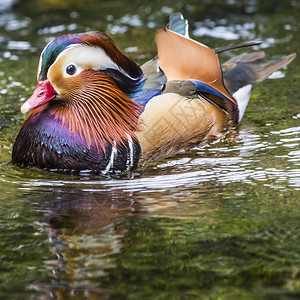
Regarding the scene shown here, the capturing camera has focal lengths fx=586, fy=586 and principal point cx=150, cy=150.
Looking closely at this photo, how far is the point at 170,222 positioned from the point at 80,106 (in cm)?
147

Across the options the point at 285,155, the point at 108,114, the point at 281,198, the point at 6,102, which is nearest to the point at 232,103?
the point at 285,155

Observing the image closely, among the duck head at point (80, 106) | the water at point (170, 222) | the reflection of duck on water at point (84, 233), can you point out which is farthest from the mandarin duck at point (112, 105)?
the reflection of duck on water at point (84, 233)

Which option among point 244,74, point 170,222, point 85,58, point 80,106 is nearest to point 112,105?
point 80,106

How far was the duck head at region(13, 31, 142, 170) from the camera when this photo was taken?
4395 mm

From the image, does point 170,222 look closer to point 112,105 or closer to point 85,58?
point 112,105

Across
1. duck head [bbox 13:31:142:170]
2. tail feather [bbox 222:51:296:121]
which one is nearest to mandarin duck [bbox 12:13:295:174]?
duck head [bbox 13:31:142:170]

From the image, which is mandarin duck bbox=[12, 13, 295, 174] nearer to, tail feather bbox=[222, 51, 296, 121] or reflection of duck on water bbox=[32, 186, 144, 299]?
reflection of duck on water bbox=[32, 186, 144, 299]

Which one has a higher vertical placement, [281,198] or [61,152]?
[61,152]

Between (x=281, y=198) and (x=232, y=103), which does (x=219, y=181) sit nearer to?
(x=281, y=198)

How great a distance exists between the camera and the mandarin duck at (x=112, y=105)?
445 centimetres

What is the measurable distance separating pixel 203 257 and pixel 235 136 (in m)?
2.47

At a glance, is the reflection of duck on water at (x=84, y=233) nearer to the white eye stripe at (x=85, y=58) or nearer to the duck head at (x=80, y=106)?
the duck head at (x=80, y=106)

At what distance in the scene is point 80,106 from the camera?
467cm

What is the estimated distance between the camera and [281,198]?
3955 mm
